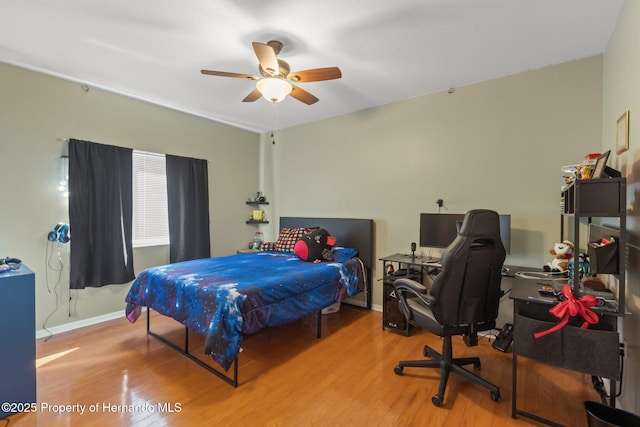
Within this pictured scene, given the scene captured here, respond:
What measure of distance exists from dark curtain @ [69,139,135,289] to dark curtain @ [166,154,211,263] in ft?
1.65

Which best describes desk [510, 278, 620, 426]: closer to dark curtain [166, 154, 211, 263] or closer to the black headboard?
the black headboard

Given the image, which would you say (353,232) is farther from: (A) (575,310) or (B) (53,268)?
(B) (53,268)

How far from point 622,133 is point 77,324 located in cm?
496

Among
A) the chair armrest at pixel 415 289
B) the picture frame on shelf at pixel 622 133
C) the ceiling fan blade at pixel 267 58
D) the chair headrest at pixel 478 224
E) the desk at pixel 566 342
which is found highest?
the ceiling fan blade at pixel 267 58

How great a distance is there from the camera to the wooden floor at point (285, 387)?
182cm

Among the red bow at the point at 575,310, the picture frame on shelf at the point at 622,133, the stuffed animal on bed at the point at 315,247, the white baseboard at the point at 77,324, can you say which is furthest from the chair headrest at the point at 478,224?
the white baseboard at the point at 77,324

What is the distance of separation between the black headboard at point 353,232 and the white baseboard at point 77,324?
262 centimetres

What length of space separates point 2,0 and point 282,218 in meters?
3.48

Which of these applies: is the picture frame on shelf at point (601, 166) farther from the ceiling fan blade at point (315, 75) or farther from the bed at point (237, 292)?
the bed at point (237, 292)

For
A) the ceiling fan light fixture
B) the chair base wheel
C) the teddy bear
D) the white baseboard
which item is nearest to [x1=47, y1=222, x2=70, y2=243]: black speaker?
the white baseboard

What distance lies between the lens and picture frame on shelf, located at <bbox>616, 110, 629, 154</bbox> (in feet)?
5.86

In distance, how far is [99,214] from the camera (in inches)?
128

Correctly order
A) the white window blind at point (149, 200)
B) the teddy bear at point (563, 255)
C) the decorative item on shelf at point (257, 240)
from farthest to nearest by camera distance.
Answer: the decorative item on shelf at point (257, 240)
the white window blind at point (149, 200)
the teddy bear at point (563, 255)

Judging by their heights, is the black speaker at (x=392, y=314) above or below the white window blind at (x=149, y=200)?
below
